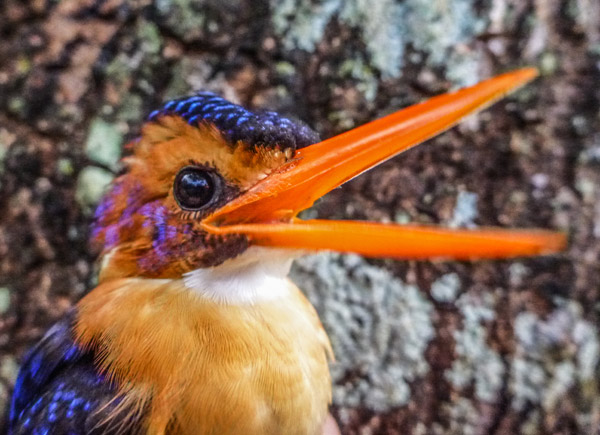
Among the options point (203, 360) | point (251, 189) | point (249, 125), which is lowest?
point (203, 360)

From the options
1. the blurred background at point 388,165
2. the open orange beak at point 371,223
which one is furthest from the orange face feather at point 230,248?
the blurred background at point 388,165

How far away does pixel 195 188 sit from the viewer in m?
1.01

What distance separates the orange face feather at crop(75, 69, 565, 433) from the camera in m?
0.85

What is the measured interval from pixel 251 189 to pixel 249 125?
0.14m

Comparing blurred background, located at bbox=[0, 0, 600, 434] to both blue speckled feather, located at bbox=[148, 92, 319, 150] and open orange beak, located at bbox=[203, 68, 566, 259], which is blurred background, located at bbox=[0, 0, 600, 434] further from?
open orange beak, located at bbox=[203, 68, 566, 259]

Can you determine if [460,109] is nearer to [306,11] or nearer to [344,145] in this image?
[344,145]

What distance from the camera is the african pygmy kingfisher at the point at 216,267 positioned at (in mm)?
861

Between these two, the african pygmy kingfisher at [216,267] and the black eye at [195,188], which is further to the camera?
the black eye at [195,188]

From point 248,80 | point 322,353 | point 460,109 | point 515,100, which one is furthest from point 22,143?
point 515,100

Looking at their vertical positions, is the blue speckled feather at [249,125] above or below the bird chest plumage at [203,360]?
above

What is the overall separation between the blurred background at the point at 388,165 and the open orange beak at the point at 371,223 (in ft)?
2.82

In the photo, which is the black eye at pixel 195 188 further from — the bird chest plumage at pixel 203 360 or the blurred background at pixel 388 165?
the blurred background at pixel 388 165

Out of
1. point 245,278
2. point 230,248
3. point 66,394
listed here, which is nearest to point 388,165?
point 245,278

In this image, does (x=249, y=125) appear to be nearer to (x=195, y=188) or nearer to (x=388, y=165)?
(x=195, y=188)
